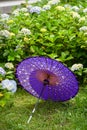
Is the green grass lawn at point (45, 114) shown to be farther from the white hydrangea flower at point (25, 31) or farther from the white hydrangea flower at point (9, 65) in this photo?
the white hydrangea flower at point (25, 31)

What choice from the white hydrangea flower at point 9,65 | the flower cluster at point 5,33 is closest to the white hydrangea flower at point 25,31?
the flower cluster at point 5,33

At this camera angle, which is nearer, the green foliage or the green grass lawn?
the green grass lawn

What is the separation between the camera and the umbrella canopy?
343 centimetres

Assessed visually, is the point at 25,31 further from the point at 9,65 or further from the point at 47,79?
the point at 47,79

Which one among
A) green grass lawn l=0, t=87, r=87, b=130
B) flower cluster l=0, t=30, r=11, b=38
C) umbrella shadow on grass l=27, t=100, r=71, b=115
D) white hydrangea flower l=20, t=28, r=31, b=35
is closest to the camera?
green grass lawn l=0, t=87, r=87, b=130

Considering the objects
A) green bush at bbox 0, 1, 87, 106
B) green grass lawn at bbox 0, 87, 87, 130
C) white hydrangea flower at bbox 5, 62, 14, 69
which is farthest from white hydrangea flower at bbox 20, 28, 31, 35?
green grass lawn at bbox 0, 87, 87, 130

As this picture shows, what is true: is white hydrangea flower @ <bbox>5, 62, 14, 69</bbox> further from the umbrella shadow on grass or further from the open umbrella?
the umbrella shadow on grass

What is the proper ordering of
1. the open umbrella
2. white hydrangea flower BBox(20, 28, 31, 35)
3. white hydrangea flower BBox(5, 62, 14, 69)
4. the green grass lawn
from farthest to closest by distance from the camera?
white hydrangea flower BBox(20, 28, 31, 35), white hydrangea flower BBox(5, 62, 14, 69), the open umbrella, the green grass lawn

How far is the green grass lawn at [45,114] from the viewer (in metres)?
3.26

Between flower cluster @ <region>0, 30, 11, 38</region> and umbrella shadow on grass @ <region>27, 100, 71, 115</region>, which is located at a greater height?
flower cluster @ <region>0, 30, 11, 38</region>

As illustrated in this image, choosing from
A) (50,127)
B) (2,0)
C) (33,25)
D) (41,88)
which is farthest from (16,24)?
(2,0)

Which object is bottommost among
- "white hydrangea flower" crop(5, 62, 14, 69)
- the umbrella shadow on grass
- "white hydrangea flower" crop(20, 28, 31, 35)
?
the umbrella shadow on grass

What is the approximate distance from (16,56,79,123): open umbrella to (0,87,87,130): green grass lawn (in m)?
0.10

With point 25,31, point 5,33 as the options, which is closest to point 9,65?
point 5,33
